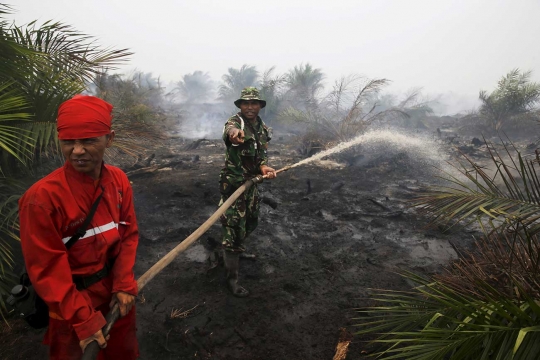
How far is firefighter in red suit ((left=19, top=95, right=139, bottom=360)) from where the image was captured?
131 cm

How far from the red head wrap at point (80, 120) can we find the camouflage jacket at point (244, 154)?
1.64 meters

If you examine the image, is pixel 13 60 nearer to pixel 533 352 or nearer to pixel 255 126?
pixel 255 126

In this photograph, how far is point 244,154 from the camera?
3.23m

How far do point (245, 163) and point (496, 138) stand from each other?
18.3m

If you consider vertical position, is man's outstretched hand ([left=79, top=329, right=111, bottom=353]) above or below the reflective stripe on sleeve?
below

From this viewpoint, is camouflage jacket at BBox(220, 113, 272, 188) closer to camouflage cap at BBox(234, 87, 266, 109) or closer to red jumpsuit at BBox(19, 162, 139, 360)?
camouflage cap at BBox(234, 87, 266, 109)

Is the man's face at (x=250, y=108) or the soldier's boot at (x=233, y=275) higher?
the man's face at (x=250, y=108)

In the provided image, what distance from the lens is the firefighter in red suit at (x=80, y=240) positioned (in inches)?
51.7

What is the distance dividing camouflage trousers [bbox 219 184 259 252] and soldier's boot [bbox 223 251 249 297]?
116mm

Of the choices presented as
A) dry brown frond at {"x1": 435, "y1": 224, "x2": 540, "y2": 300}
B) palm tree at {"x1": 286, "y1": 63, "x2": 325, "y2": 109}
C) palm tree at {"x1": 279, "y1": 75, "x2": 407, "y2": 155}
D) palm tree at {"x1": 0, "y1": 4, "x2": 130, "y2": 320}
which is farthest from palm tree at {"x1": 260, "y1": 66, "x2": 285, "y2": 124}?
dry brown frond at {"x1": 435, "y1": 224, "x2": 540, "y2": 300}

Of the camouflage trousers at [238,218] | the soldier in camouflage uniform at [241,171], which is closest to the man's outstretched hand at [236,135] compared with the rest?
the soldier in camouflage uniform at [241,171]

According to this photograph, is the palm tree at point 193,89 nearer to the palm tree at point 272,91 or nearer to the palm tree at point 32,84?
the palm tree at point 272,91

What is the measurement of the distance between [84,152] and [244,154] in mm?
1934

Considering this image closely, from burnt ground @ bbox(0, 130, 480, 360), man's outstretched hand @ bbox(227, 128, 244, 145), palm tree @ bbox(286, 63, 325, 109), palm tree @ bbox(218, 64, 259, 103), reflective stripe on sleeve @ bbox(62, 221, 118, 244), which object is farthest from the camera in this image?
palm tree @ bbox(218, 64, 259, 103)
